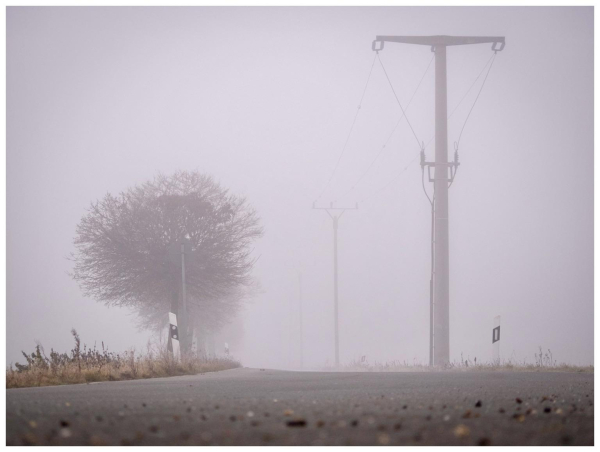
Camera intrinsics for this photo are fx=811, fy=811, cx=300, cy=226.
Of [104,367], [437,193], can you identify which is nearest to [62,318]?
[437,193]

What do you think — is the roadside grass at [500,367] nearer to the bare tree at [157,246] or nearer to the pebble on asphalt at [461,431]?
the bare tree at [157,246]

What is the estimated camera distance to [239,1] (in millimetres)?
8445

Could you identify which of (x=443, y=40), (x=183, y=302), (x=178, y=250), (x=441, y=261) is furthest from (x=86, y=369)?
(x=443, y=40)

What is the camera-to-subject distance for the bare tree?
28.1 m

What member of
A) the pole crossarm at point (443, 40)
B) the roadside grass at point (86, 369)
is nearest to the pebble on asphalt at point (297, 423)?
the roadside grass at point (86, 369)

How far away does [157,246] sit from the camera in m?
28.4

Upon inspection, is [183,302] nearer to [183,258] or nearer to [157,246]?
[183,258]

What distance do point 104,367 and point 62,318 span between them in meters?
74.9

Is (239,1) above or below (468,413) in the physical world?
above

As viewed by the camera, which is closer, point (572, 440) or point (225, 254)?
point (572, 440)

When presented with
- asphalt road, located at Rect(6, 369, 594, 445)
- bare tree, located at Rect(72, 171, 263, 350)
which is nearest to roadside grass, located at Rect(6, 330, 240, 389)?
asphalt road, located at Rect(6, 369, 594, 445)

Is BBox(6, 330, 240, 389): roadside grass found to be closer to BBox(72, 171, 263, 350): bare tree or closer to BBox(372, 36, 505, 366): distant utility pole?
BBox(372, 36, 505, 366): distant utility pole

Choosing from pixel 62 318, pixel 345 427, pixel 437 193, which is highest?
pixel 437 193

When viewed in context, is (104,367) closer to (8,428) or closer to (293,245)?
(8,428)
